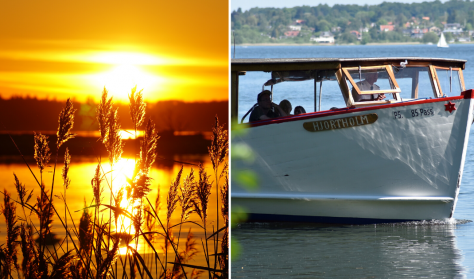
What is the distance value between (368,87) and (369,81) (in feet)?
0.26

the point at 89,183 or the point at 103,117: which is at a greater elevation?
the point at 103,117

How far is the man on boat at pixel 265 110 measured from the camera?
6.88m

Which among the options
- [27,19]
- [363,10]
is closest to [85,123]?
[27,19]

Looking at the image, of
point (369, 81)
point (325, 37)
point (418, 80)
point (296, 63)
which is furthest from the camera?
point (325, 37)

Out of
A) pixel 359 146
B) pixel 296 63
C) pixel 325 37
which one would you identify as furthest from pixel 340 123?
pixel 325 37

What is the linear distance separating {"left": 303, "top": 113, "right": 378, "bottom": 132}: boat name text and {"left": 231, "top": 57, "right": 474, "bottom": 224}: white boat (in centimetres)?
1

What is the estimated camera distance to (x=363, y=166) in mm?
7023

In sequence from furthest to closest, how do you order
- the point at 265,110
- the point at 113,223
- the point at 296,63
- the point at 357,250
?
the point at 265,110, the point at 296,63, the point at 357,250, the point at 113,223

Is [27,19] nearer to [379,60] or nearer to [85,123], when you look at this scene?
[85,123]

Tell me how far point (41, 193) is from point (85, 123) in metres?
0.38

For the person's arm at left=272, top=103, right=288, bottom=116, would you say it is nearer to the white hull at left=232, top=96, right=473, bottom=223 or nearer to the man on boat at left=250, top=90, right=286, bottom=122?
the man on boat at left=250, top=90, right=286, bottom=122

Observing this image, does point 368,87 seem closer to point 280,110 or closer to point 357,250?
point 280,110

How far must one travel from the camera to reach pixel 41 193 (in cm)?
259

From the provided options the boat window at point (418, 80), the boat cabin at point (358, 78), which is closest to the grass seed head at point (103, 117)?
the boat cabin at point (358, 78)
